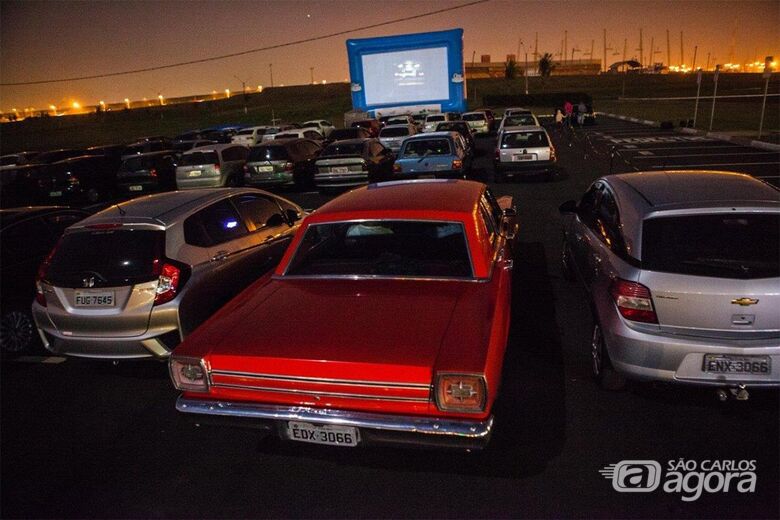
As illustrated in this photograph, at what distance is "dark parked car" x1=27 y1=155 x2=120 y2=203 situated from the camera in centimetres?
1538

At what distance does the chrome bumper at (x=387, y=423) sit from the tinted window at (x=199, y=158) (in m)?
13.6

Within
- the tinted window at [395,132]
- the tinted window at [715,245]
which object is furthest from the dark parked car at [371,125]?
the tinted window at [715,245]

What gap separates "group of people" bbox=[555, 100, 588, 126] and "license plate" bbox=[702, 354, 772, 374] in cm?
A: 2902

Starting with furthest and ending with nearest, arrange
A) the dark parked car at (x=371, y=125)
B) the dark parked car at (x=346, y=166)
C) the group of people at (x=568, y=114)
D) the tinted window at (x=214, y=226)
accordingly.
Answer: the group of people at (x=568, y=114)
the dark parked car at (x=371, y=125)
the dark parked car at (x=346, y=166)
the tinted window at (x=214, y=226)

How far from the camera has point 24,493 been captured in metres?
3.40

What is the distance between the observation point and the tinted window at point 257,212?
593cm

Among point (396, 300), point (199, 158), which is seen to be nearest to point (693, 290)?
point (396, 300)

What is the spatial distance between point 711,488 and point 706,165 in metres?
15.3

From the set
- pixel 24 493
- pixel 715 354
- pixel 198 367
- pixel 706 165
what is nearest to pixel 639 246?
pixel 715 354

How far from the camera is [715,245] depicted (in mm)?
3695

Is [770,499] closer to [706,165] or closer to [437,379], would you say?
[437,379]

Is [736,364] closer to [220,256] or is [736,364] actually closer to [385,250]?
[385,250]

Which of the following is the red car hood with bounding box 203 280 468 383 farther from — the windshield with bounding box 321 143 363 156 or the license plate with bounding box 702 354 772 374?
the windshield with bounding box 321 143 363 156

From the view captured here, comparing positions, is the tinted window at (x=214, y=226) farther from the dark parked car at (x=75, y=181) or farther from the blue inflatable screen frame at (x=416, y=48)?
the blue inflatable screen frame at (x=416, y=48)
